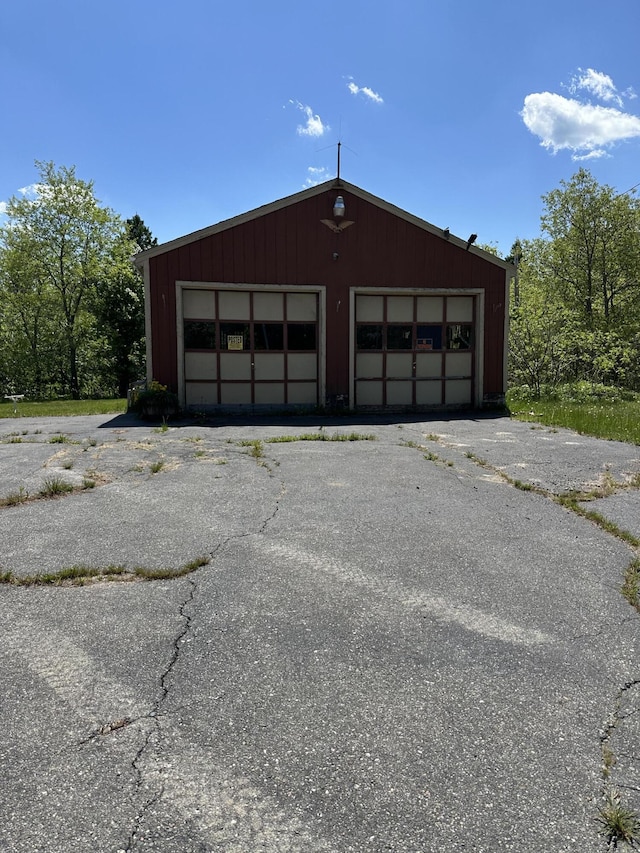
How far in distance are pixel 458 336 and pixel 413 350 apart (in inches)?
52.0

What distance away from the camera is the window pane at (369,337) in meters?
13.7

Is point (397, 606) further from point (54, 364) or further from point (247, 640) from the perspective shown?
point (54, 364)

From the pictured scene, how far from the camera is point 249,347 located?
1322cm

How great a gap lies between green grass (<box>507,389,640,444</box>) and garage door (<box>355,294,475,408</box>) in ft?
6.29

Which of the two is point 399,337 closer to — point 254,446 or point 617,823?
point 254,446

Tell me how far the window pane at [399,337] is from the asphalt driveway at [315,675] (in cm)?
890

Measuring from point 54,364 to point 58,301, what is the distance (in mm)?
3479

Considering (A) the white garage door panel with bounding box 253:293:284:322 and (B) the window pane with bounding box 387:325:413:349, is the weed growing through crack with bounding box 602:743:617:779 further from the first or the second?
(B) the window pane with bounding box 387:325:413:349

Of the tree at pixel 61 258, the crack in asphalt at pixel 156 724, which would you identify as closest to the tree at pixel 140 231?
the tree at pixel 61 258

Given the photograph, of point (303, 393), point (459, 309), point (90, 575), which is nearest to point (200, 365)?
point (303, 393)

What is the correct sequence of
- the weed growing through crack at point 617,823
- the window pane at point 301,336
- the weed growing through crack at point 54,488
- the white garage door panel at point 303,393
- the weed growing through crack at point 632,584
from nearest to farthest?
the weed growing through crack at point 617,823, the weed growing through crack at point 632,584, the weed growing through crack at point 54,488, the window pane at point 301,336, the white garage door panel at point 303,393

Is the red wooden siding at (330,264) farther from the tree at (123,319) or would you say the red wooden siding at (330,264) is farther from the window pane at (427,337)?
the tree at (123,319)

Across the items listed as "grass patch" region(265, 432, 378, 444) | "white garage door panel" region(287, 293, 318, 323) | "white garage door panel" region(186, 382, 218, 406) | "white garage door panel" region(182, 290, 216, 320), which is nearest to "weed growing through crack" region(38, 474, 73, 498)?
"grass patch" region(265, 432, 378, 444)

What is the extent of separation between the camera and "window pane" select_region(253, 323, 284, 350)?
43.4 feet
